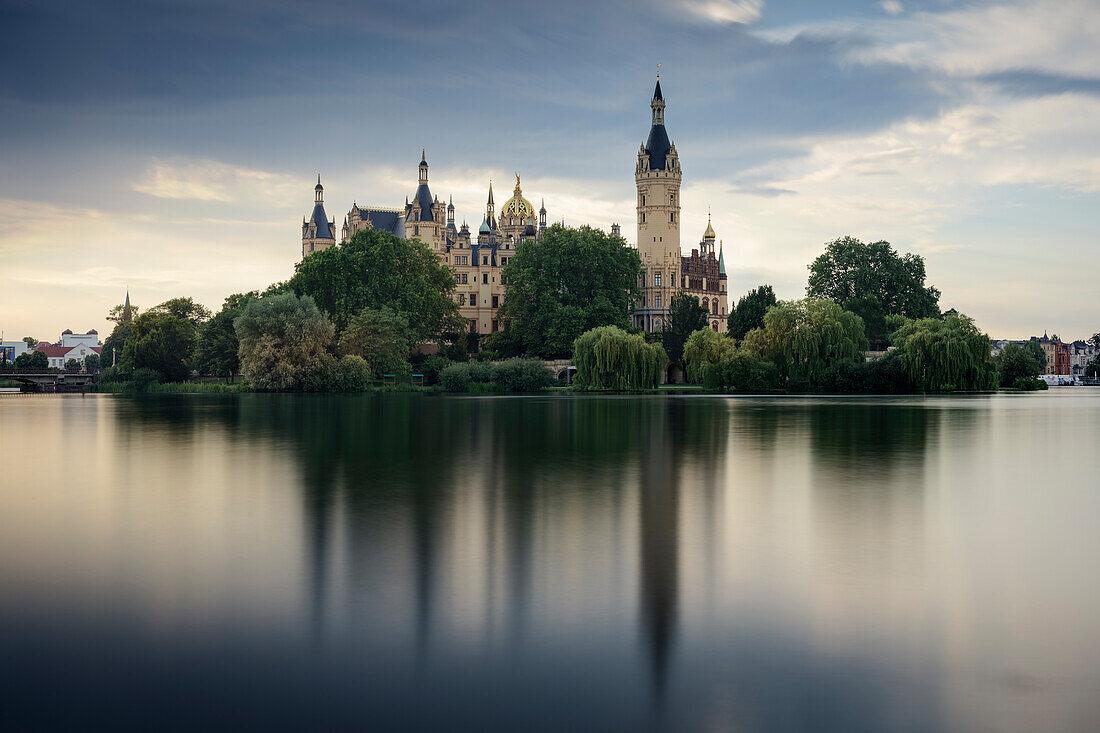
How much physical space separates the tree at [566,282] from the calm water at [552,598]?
83677 mm

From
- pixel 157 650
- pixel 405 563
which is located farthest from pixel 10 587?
pixel 405 563

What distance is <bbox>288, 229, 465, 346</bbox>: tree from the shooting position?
92062mm

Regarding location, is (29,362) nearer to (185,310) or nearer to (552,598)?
(185,310)

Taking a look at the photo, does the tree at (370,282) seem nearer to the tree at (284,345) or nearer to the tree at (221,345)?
the tree at (221,345)

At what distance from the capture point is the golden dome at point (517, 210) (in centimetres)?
16850

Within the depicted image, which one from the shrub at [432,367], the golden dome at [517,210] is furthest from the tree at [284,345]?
the golden dome at [517,210]

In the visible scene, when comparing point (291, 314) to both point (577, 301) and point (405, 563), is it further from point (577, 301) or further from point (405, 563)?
point (405, 563)

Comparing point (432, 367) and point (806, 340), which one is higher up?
point (806, 340)

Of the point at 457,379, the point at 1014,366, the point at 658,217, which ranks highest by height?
the point at 658,217

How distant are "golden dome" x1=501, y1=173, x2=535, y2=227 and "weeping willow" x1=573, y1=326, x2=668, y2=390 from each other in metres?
97.8

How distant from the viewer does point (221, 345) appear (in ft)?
309

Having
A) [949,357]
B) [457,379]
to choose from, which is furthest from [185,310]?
[949,357]

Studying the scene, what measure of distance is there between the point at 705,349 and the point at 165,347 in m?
59.8

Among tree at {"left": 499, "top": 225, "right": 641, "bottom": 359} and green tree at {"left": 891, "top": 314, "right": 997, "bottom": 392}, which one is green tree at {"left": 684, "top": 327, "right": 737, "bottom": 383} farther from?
tree at {"left": 499, "top": 225, "right": 641, "bottom": 359}
